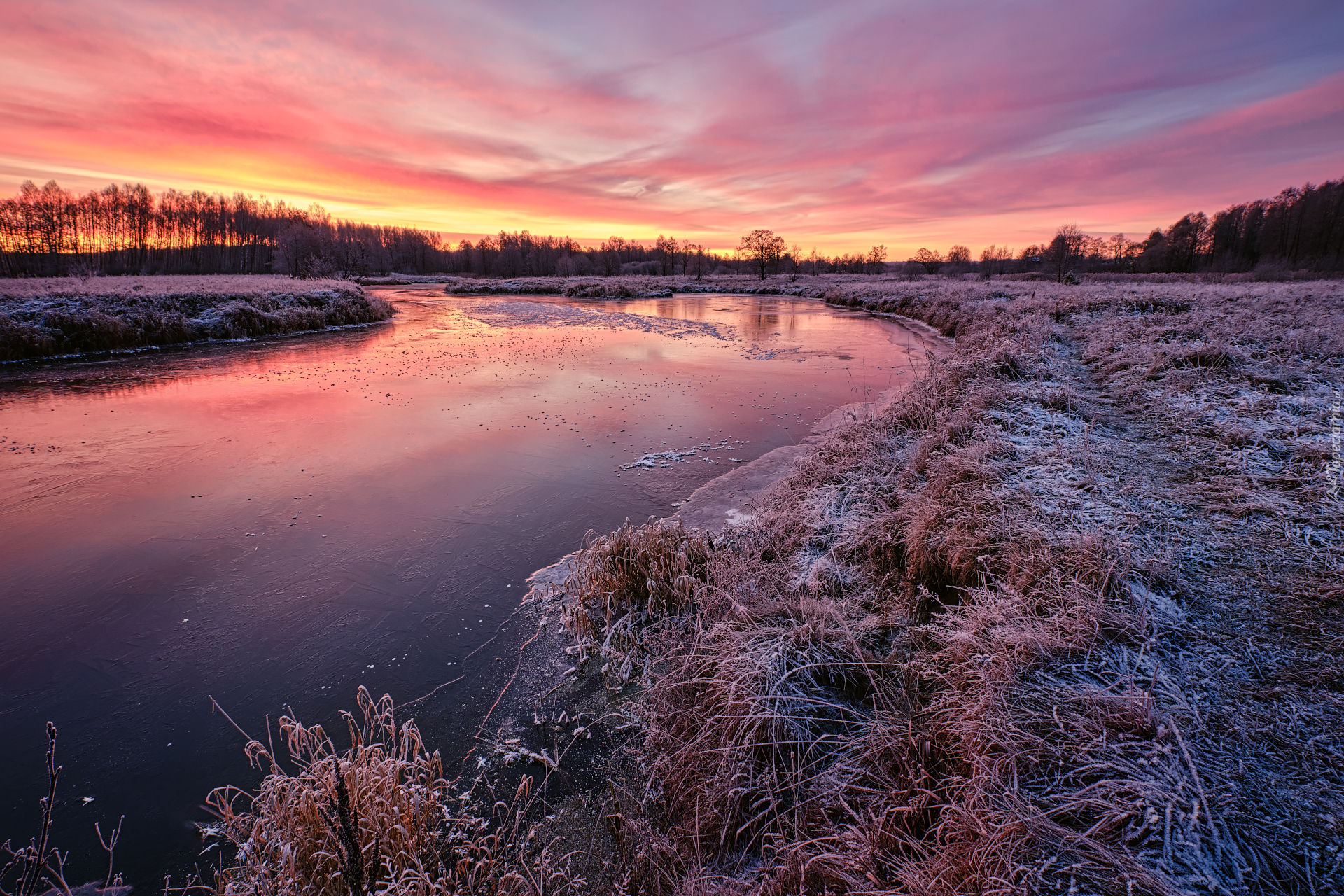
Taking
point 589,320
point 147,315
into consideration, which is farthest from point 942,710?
point 589,320

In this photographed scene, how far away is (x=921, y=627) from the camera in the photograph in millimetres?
3871

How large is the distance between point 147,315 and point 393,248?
367 ft

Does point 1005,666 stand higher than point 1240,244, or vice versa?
point 1240,244

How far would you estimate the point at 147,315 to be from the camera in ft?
64.2

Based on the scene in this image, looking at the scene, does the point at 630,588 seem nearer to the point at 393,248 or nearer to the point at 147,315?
the point at 147,315

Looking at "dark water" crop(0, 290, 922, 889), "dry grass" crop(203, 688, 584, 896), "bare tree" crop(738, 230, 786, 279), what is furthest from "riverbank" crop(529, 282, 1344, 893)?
"bare tree" crop(738, 230, 786, 279)

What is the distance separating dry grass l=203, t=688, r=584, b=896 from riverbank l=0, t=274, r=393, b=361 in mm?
23336

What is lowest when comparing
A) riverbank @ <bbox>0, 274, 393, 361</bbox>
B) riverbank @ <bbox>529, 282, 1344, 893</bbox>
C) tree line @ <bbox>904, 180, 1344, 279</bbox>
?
riverbank @ <bbox>529, 282, 1344, 893</bbox>

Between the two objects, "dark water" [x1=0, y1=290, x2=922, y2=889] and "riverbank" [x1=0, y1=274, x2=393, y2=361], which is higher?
"riverbank" [x1=0, y1=274, x2=393, y2=361]

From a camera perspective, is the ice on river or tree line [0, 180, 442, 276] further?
tree line [0, 180, 442, 276]

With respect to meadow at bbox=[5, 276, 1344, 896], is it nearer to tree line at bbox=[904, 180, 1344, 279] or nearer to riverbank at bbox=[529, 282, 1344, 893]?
riverbank at bbox=[529, 282, 1344, 893]

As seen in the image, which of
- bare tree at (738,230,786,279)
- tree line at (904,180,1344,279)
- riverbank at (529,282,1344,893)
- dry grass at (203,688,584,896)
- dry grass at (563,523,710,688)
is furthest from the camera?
bare tree at (738,230,786,279)

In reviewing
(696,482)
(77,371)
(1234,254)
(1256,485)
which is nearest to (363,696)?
(696,482)

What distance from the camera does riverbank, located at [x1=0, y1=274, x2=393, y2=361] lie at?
56.8ft
